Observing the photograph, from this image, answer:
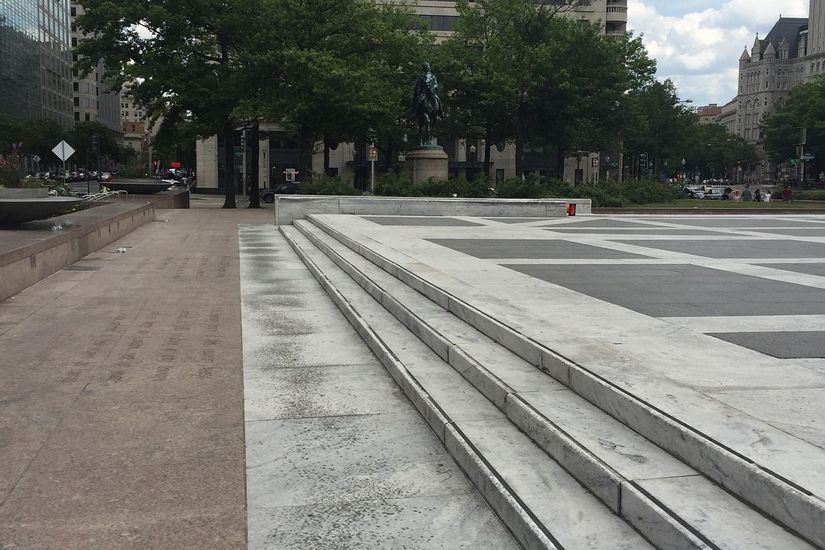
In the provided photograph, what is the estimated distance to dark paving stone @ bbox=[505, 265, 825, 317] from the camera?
758 centimetres

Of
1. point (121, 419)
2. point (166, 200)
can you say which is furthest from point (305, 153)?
point (121, 419)

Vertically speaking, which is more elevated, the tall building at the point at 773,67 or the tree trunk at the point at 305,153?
the tall building at the point at 773,67

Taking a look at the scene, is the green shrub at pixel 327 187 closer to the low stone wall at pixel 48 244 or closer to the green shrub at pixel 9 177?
the low stone wall at pixel 48 244

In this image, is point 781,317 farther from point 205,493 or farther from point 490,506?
point 205,493

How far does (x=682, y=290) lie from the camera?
887cm

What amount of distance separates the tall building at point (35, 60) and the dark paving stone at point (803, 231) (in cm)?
9221

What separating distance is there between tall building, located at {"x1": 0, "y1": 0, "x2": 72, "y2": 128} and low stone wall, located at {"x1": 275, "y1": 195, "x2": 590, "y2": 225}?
8015 cm

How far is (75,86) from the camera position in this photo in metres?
143

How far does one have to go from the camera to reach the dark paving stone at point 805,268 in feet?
35.2

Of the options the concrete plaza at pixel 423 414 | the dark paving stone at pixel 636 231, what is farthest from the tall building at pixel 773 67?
the concrete plaza at pixel 423 414

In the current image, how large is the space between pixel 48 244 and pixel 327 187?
59.1ft

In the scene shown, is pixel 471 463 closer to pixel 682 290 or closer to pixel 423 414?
pixel 423 414

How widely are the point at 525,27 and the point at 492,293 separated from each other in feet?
129

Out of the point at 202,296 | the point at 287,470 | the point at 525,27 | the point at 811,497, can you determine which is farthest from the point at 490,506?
the point at 525,27
